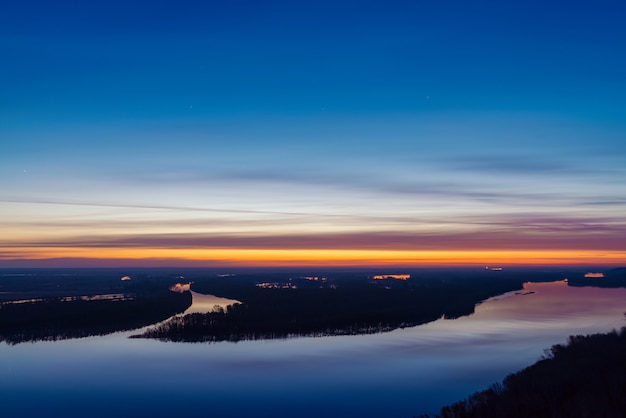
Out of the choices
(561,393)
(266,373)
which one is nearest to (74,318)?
(266,373)

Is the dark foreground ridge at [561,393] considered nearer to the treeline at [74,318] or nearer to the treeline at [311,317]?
the treeline at [311,317]

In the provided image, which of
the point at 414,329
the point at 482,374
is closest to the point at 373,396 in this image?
the point at 482,374

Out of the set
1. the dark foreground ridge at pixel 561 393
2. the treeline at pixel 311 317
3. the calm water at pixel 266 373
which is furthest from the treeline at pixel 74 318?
the dark foreground ridge at pixel 561 393

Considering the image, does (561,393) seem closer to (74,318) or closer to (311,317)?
(311,317)

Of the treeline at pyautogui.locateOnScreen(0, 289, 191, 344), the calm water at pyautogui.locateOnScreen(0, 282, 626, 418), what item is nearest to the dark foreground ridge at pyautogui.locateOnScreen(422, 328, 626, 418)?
the calm water at pyautogui.locateOnScreen(0, 282, 626, 418)

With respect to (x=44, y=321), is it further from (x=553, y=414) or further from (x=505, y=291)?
(x=505, y=291)

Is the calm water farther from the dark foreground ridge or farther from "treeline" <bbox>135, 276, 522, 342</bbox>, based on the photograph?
"treeline" <bbox>135, 276, 522, 342</bbox>
